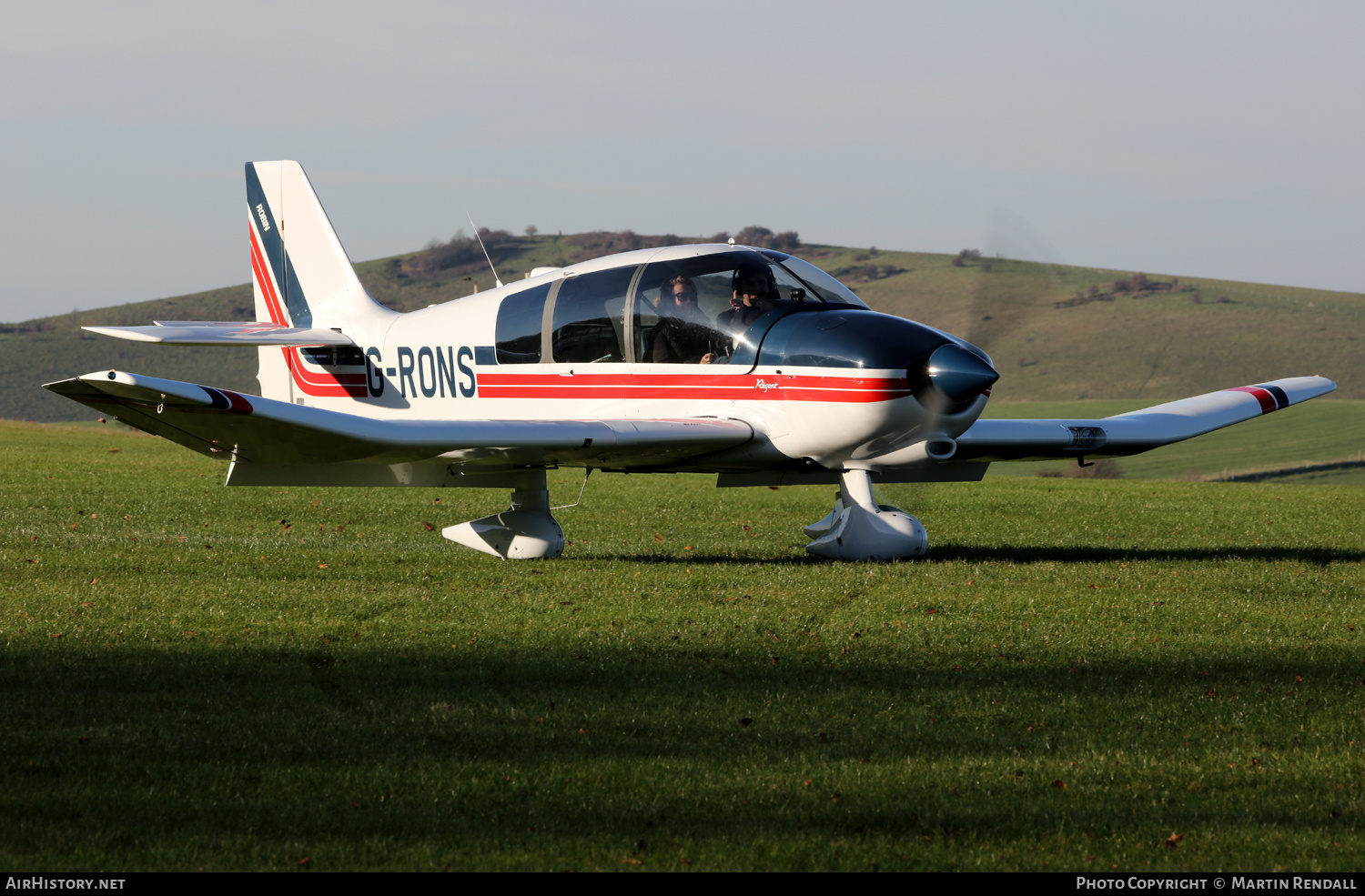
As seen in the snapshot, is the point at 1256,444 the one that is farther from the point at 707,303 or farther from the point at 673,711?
the point at 673,711

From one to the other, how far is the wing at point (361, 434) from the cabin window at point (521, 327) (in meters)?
1.54

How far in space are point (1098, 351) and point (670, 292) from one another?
93.5 m

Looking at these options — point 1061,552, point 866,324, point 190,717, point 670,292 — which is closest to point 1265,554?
point 1061,552

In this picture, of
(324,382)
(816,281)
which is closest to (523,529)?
(816,281)

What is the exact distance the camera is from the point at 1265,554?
39.6 ft

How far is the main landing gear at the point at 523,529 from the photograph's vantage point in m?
11.8

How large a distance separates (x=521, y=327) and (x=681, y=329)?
200cm

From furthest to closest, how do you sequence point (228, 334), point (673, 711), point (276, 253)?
point (276, 253), point (228, 334), point (673, 711)

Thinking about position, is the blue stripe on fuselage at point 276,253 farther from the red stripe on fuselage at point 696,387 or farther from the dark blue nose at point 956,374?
the dark blue nose at point 956,374

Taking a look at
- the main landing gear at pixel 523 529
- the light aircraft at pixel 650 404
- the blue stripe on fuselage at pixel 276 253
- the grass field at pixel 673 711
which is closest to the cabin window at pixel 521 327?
the light aircraft at pixel 650 404

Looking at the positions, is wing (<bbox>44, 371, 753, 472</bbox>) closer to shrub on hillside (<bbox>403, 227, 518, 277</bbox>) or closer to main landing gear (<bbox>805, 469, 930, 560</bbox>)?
main landing gear (<bbox>805, 469, 930, 560</bbox>)

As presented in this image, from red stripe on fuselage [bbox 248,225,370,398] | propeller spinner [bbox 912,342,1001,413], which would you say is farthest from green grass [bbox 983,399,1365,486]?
propeller spinner [bbox 912,342,1001,413]

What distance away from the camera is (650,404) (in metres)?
11.3

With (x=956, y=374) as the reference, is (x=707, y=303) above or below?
above
